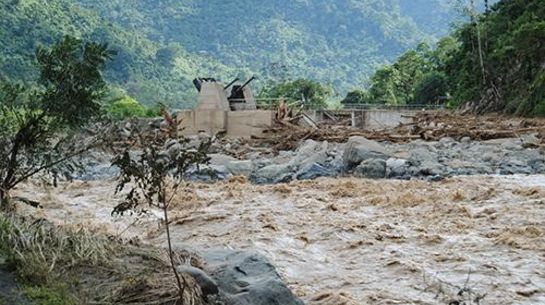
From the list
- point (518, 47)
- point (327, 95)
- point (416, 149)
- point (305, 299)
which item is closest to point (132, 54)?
point (327, 95)

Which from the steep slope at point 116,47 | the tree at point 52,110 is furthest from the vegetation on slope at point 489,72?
the tree at point 52,110

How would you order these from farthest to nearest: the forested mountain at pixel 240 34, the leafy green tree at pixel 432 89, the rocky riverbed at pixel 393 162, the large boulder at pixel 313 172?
1. the forested mountain at pixel 240 34
2. the leafy green tree at pixel 432 89
3. the large boulder at pixel 313 172
4. the rocky riverbed at pixel 393 162

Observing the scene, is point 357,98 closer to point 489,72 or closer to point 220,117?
point 489,72

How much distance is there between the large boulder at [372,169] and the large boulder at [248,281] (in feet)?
34.6

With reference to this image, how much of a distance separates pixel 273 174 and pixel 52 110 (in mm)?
9521

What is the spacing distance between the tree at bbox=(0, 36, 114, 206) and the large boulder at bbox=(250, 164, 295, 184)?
28.3ft

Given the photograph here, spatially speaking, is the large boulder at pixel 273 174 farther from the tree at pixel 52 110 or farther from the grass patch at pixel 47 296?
the grass patch at pixel 47 296

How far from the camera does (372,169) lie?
55.0 feet

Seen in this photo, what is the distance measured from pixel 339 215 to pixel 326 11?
11789 centimetres

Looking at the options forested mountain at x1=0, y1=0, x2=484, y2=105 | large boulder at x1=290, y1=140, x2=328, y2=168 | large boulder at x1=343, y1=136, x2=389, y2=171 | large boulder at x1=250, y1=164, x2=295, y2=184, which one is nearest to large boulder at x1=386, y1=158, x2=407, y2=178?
large boulder at x1=343, y1=136, x2=389, y2=171

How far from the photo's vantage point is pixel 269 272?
583cm

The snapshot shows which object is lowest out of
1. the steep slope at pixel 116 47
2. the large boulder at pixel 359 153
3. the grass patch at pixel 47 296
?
the large boulder at pixel 359 153

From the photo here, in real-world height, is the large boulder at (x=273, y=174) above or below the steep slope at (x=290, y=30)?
below

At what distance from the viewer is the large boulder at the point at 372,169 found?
16672 mm
